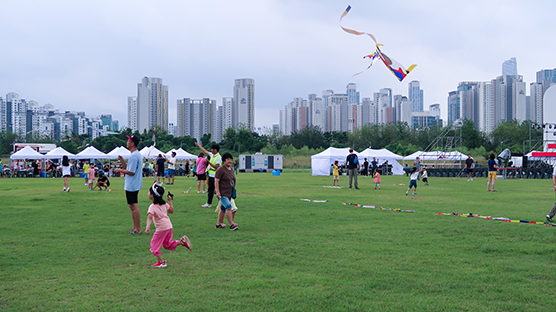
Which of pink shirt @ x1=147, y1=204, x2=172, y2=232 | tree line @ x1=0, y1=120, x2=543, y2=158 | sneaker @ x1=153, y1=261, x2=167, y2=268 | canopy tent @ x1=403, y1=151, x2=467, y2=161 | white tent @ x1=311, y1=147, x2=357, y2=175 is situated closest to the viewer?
sneaker @ x1=153, y1=261, x2=167, y2=268

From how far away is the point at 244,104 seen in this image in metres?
131

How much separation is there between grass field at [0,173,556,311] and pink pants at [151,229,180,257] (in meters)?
0.22

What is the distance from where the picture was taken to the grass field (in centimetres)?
439

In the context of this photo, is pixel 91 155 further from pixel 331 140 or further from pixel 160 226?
pixel 331 140

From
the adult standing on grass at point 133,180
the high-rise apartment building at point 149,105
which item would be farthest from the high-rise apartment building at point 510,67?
the adult standing on grass at point 133,180

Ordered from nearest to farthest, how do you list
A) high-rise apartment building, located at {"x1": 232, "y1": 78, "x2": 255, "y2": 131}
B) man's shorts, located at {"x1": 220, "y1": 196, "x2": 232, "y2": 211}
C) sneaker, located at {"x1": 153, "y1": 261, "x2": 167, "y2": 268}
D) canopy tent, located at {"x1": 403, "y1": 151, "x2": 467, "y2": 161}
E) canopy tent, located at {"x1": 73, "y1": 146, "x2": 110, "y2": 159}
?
sneaker, located at {"x1": 153, "y1": 261, "x2": 167, "y2": 268}, man's shorts, located at {"x1": 220, "y1": 196, "x2": 232, "y2": 211}, canopy tent, located at {"x1": 73, "y1": 146, "x2": 110, "y2": 159}, canopy tent, located at {"x1": 403, "y1": 151, "x2": 467, "y2": 161}, high-rise apartment building, located at {"x1": 232, "y1": 78, "x2": 255, "y2": 131}

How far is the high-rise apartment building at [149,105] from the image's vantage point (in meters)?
124

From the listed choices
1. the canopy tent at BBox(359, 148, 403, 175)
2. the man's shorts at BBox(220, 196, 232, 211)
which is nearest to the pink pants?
the man's shorts at BBox(220, 196, 232, 211)

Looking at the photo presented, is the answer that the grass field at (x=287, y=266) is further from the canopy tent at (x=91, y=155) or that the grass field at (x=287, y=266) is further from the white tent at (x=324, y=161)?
the white tent at (x=324, y=161)

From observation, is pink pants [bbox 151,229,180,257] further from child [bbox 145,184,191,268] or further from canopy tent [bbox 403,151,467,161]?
canopy tent [bbox 403,151,467,161]

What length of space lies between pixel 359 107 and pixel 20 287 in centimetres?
13445

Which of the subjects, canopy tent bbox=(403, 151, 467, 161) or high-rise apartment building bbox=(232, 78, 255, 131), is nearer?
canopy tent bbox=(403, 151, 467, 161)

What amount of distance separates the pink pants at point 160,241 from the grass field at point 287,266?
22cm

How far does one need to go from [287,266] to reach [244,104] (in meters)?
127
